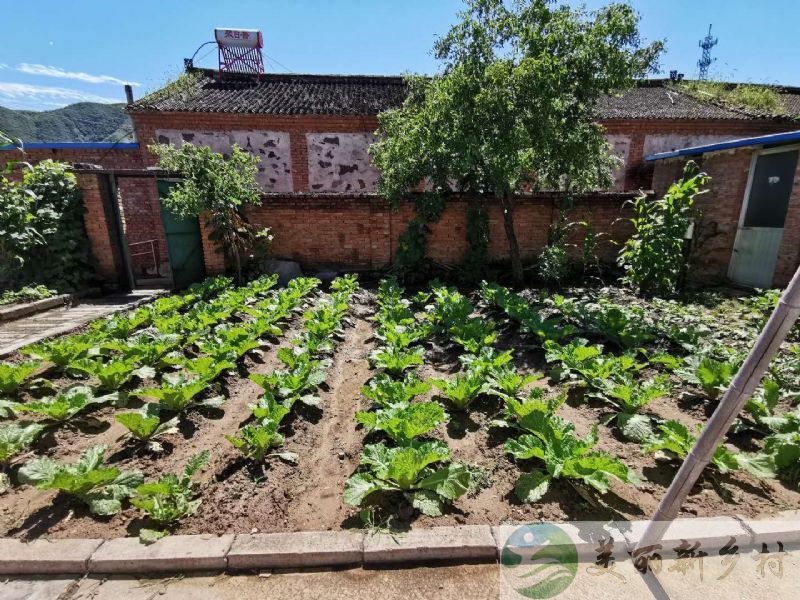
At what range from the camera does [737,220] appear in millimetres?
8523

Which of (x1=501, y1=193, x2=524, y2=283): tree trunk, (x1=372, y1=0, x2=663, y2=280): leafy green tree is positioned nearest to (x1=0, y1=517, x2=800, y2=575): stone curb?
(x1=372, y1=0, x2=663, y2=280): leafy green tree

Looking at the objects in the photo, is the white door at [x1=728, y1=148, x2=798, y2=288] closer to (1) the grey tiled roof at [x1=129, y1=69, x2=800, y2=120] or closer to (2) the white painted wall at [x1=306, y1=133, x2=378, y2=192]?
(1) the grey tiled roof at [x1=129, y1=69, x2=800, y2=120]

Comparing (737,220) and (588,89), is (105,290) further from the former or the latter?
(737,220)

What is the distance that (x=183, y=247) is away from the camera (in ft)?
30.5

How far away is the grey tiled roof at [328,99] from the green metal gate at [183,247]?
6105 millimetres

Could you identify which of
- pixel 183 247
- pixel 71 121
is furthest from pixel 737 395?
pixel 71 121

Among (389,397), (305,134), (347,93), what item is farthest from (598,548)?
(347,93)

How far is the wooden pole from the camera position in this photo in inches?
60.2

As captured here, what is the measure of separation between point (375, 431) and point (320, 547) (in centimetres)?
129

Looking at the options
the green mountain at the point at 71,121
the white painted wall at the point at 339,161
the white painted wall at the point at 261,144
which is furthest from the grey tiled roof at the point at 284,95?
the green mountain at the point at 71,121

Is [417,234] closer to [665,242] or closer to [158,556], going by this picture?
[665,242]

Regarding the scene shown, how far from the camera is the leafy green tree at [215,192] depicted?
8.36 m

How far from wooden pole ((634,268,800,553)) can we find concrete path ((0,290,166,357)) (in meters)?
6.88

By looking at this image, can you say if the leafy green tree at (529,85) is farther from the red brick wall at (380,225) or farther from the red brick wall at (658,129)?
the red brick wall at (658,129)
